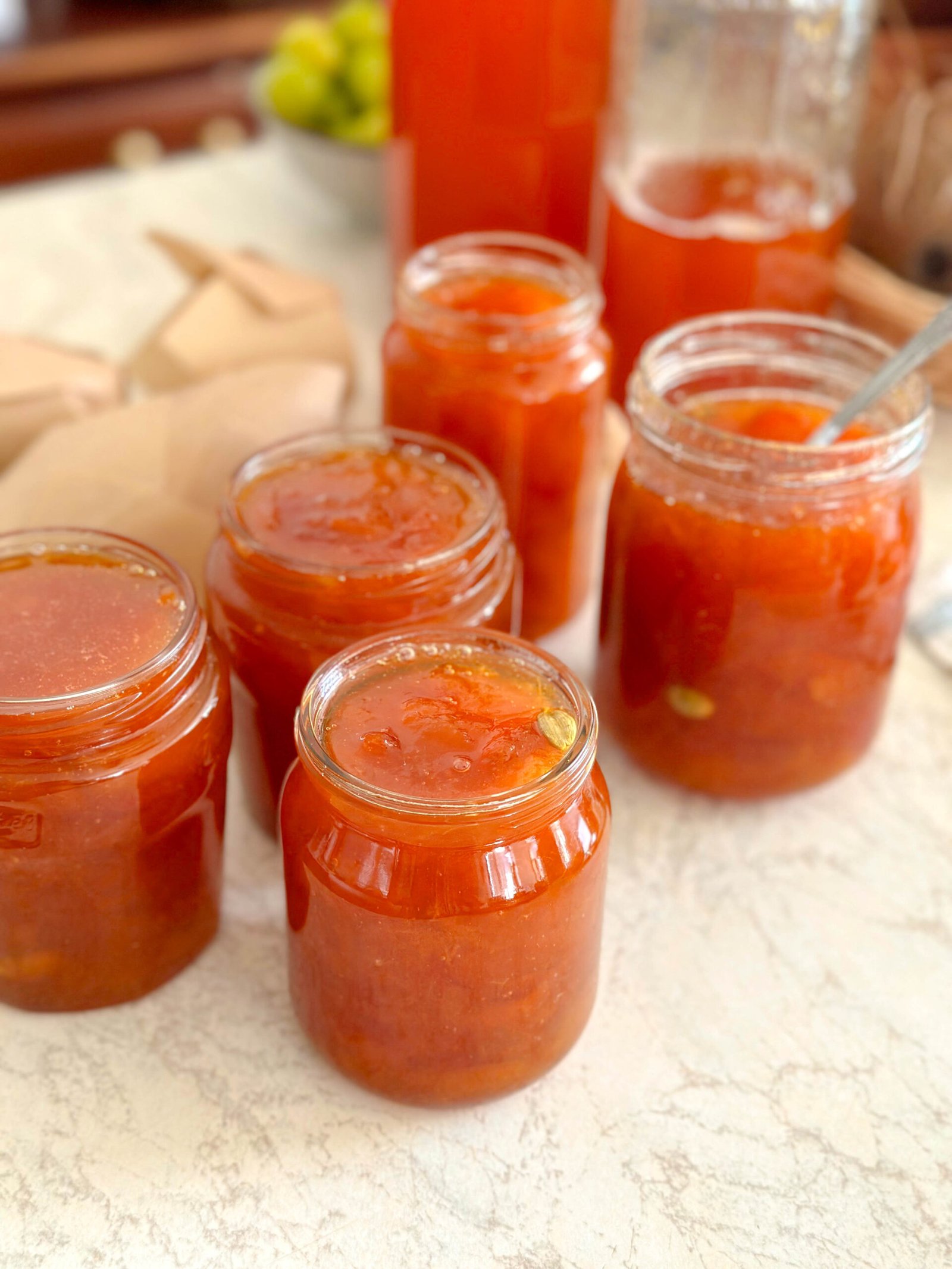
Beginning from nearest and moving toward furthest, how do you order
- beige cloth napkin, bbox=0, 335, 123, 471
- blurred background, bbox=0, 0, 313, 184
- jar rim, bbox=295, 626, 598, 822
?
jar rim, bbox=295, 626, 598, 822
beige cloth napkin, bbox=0, 335, 123, 471
blurred background, bbox=0, 0, 313, 184

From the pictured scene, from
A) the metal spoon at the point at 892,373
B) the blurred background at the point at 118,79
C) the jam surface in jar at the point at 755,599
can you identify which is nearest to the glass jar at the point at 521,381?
the jam surface in jar at the point at 755,599

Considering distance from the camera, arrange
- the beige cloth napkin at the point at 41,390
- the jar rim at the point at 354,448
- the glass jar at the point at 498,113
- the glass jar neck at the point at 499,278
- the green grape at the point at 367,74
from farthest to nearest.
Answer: the green grape at the point at 367,74 → the glass jar at the point at 498,113 → the beige cloth napkin at the point at 41,390 → the glass jar neck at the point at 499,278 → the jar rim at the point at 354,448

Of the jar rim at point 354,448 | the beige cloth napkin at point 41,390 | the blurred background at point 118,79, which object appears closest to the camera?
the jar rim at point 354,448

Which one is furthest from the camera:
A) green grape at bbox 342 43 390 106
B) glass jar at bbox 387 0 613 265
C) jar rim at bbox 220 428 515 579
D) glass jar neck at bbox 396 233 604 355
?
green grape at bbox 342 43 390 106

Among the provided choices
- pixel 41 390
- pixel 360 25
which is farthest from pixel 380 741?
pixel 360 25

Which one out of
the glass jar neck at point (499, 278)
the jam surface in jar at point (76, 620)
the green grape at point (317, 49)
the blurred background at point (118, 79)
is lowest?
the blurred background at point (118, 79)

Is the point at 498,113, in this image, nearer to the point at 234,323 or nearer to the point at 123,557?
the point at 234,323

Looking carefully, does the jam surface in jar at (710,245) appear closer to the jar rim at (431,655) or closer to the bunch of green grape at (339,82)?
the bunch of green grape at (339,82)

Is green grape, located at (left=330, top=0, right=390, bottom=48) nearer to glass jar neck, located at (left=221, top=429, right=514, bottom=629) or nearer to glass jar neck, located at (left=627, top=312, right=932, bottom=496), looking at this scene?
glass jar neck, located at (left=627, top=312, right=932, bottom=496)

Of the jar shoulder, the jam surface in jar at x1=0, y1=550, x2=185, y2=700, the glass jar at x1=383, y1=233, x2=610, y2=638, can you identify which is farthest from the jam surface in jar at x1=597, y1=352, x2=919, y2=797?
the jam surface in jar at x1=0, y1=550, x2=185, y2=700
